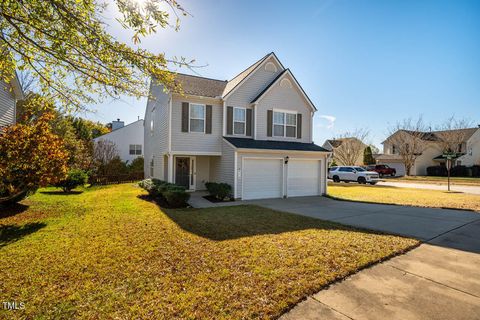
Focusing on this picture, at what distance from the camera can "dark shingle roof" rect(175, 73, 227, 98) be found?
14.3 meters

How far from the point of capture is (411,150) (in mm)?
35312

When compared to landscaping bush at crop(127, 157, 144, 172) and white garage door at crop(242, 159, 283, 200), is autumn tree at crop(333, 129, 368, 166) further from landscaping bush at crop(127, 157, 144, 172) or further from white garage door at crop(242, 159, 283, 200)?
landscaping bush at crop(127, 157, 144, 172)

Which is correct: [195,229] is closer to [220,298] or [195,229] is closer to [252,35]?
[220,298]

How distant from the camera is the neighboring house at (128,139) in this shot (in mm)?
29255

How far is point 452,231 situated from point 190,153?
11533 millimetres

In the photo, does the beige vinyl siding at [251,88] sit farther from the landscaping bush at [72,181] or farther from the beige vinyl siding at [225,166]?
the landscaping bush at [72,181]

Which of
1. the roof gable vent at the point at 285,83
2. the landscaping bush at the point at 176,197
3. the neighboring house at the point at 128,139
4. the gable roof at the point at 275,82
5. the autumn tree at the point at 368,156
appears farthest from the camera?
the autumn tree at the point at 368,156

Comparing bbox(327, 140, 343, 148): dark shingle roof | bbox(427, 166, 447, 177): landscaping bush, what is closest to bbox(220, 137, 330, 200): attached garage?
bbox(327, 140, 343, 148): dark shingle roof

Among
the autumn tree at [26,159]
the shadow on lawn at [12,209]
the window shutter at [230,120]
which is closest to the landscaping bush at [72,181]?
the shadow on lawn at [12,209]

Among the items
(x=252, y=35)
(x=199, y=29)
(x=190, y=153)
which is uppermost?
(x=252, y=35)

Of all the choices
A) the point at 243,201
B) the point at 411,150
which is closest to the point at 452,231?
the point at 243,201

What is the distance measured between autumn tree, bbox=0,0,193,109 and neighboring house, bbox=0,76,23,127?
325 inches
